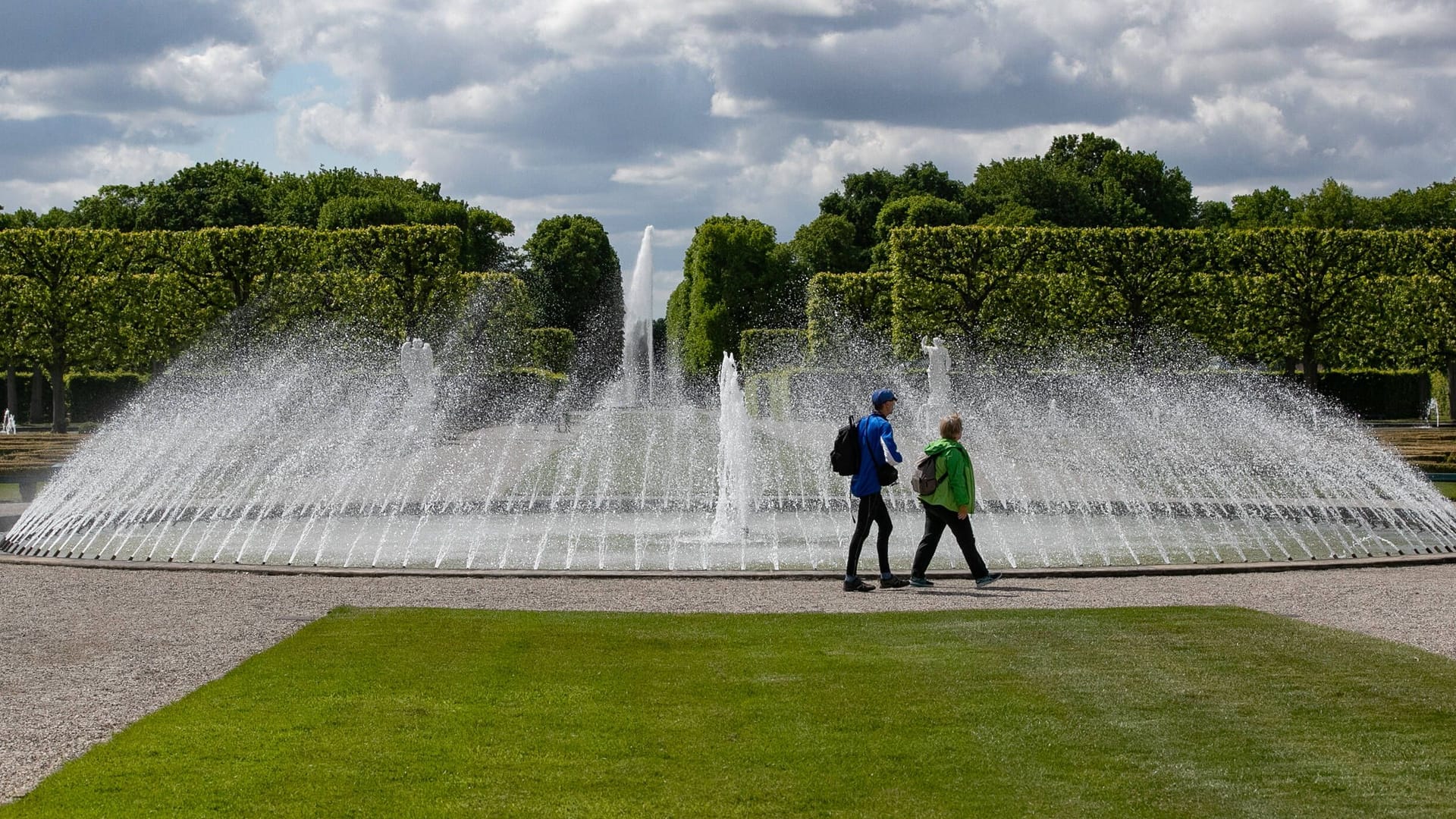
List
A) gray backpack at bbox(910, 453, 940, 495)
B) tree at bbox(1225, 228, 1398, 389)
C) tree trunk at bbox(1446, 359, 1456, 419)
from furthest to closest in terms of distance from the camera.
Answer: tree trunk at bbox(1446, 359, 1456, 419) → tree at bbox(1225, 228, 1398, 389) → gray backpack at bbox(910, 453, 940, 495)

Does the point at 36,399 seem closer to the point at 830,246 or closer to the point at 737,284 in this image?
the point at 737,284

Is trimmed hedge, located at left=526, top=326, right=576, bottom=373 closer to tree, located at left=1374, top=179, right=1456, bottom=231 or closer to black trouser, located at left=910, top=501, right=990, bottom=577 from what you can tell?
tree, located at left=1374, top=179, right=1456, bottom=231

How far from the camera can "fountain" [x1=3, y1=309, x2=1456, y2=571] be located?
1714 centimetres

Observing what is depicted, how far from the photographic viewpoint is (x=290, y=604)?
1213cm

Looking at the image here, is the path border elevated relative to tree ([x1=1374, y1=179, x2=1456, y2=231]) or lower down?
lower down

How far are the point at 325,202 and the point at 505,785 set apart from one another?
76.6 meters

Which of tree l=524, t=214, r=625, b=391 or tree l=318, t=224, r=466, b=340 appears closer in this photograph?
tree l=318, t=224, r=466, b=340

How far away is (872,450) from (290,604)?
4.87 metres

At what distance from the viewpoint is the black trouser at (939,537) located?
1248 centimetres

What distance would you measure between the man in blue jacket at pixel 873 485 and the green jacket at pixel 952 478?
34cm

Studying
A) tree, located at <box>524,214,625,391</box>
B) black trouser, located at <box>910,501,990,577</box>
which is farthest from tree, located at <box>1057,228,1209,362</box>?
tree, located at <box>524,214,625,391</box>

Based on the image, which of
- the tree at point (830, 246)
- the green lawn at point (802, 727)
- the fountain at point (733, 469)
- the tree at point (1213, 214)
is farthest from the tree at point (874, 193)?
the green lawn at point (802, 727)

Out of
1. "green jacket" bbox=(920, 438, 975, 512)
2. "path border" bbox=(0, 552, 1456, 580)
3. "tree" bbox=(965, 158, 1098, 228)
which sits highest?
"tree" bbox=(965, 158, 1098, 228)

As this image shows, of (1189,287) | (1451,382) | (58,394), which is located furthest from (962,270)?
(58,394)
